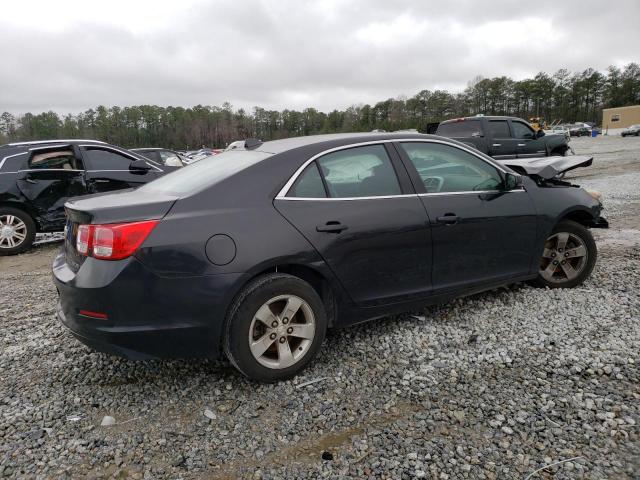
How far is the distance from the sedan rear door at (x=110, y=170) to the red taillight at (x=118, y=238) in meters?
5.36

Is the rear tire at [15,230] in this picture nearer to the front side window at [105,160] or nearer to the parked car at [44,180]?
the parked car at [44,180]

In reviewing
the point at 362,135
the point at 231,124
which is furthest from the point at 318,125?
the point at 362,135

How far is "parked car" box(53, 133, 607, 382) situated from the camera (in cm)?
262

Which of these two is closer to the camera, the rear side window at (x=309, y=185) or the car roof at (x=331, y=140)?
the rear side window at (x=309, y=185)

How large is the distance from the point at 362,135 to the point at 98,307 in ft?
7.08

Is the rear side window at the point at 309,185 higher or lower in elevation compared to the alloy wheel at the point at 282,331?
A: higher

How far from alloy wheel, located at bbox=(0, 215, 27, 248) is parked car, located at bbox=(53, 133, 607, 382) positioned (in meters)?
4.94

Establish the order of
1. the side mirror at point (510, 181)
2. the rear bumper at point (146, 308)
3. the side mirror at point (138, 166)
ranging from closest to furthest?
the rear bumper at point (146, 308) < the side mirror at point (510, 181) < the side mirror at point (138, 166)

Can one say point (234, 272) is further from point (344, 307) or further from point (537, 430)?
point (537, 430)

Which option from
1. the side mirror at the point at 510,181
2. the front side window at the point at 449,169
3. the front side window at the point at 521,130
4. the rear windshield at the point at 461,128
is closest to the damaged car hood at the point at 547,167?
the side mirror at the point at 510,181

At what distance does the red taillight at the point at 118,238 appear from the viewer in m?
2.58

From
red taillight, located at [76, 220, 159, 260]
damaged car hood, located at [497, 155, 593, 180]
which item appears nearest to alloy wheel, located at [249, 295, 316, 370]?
red taillight, located at [76, 220, 159, 260]

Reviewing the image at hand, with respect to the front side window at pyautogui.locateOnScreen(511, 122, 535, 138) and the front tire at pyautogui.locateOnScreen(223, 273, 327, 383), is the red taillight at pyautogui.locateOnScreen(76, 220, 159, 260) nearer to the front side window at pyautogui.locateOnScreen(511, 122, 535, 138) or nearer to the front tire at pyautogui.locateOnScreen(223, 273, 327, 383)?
the front tire at pyautogui.locateOnScreen(223, 273, 327, 383)

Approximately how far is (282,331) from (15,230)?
621cm
